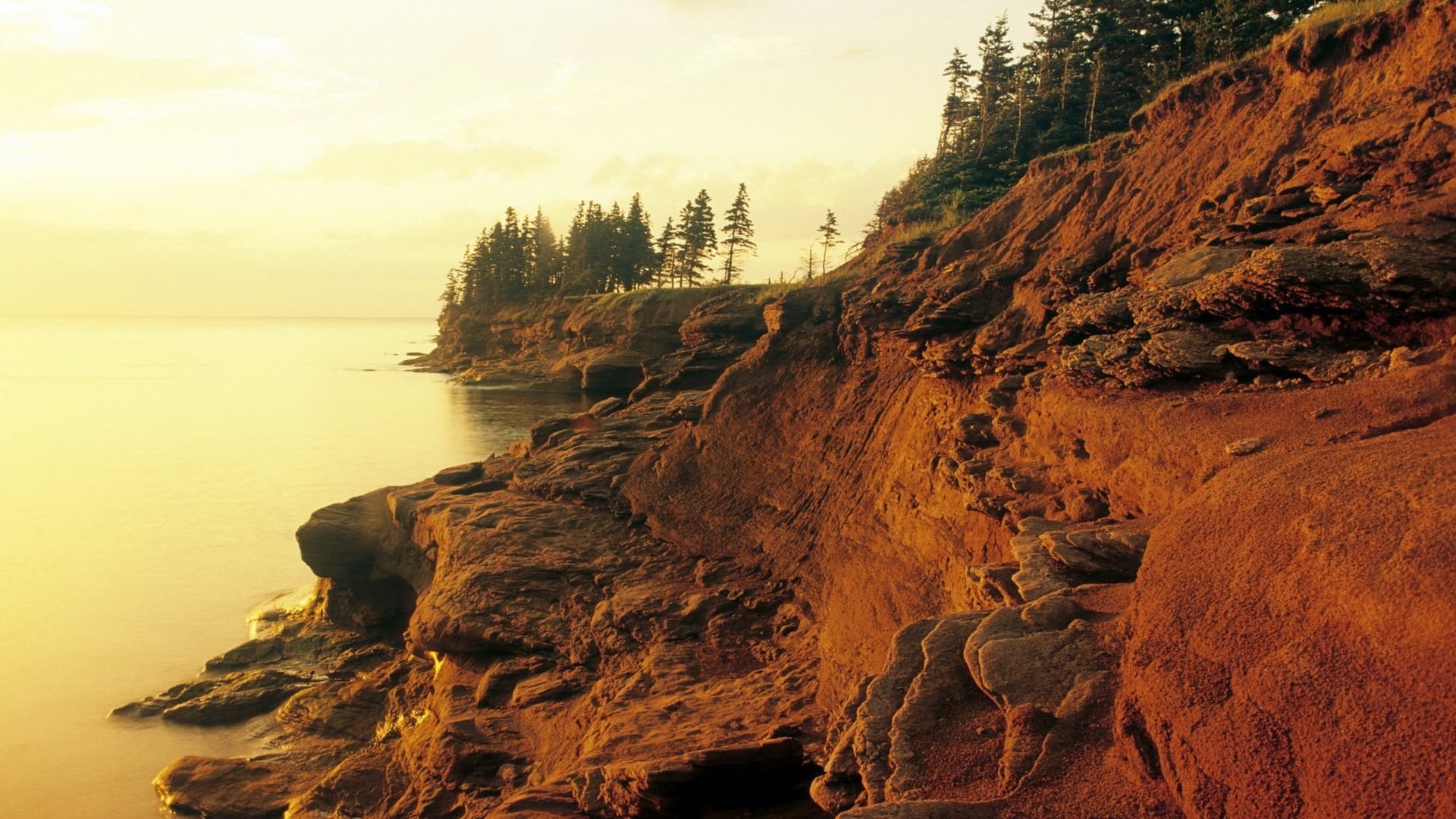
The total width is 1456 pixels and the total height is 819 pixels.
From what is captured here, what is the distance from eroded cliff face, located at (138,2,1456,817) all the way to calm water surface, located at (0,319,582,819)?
2.36 m

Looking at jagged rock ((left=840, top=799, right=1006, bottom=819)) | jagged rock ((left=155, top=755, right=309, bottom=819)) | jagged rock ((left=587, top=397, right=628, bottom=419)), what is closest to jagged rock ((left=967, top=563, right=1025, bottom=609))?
jagged rock ((left=840, top=799, right=1006, bottom=819))

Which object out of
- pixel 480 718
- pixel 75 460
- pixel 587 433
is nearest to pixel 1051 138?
pixel 587 433

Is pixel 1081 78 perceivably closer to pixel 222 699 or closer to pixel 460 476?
pixel 460 476

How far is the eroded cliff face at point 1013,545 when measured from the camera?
5562mm

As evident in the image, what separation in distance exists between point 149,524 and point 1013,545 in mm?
34233

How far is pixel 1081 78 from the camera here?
3594 centimetres

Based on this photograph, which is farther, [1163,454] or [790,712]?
[790,712]

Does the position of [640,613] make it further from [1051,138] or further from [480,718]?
[1051,138]

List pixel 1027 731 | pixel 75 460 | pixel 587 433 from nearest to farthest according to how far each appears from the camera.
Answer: pixel 1027 731 → pixel 587 433 → pixel 75 460

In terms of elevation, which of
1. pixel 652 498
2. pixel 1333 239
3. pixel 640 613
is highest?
pixel 1333 239

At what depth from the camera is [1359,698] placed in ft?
15.9

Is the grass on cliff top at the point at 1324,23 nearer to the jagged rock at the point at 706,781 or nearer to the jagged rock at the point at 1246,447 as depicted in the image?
the jagged rock at the point at 1246,447

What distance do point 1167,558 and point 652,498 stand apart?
12.9 m

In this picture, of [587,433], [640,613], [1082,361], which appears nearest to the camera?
[1082,361]
